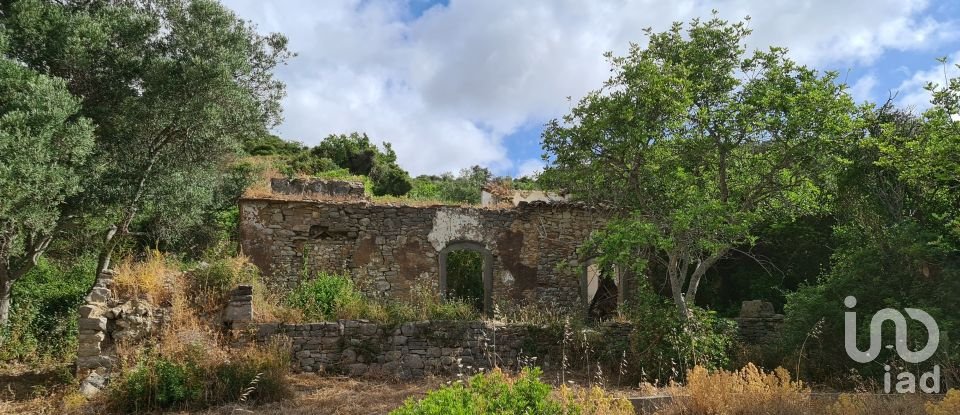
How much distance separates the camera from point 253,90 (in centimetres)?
1305

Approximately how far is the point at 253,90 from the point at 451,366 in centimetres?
733

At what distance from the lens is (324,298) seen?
37.9 feet

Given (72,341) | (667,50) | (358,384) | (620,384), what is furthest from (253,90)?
(620,384)

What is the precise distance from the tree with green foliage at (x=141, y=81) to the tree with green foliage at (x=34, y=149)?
2.79 ft

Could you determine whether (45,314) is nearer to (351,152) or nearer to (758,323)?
(758,323)

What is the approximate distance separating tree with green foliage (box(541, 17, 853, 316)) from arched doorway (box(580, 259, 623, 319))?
4.99m

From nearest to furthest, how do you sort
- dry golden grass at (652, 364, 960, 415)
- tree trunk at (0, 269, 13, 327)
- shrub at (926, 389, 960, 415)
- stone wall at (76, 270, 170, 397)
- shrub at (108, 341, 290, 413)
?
shrub at (926, 389, 960, 415) → dry golden grass at (652, 364, 960, 415) → shrub at (108, 341, 290, 413) → stone wall at (76, 270, 170, 397) → tree trunk at (0, 269, 13, 327)

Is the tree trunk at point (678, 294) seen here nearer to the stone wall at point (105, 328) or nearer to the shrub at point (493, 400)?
the shrub at point (493, 400)

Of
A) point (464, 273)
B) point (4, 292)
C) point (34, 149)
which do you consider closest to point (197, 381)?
point (34, 149)

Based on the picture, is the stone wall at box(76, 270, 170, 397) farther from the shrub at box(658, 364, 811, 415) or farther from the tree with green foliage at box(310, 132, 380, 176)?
the tree with green foliage at box(310, 132, 380, 176)

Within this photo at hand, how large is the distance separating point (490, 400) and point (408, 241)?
958 cm

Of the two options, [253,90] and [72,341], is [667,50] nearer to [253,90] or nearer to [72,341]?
[253,90]

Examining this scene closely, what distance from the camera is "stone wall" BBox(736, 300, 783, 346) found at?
35.4 feet

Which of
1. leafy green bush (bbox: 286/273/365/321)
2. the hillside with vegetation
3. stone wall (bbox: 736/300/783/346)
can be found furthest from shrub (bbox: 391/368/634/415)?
stone wall (bbox: 736/300/783/346)
